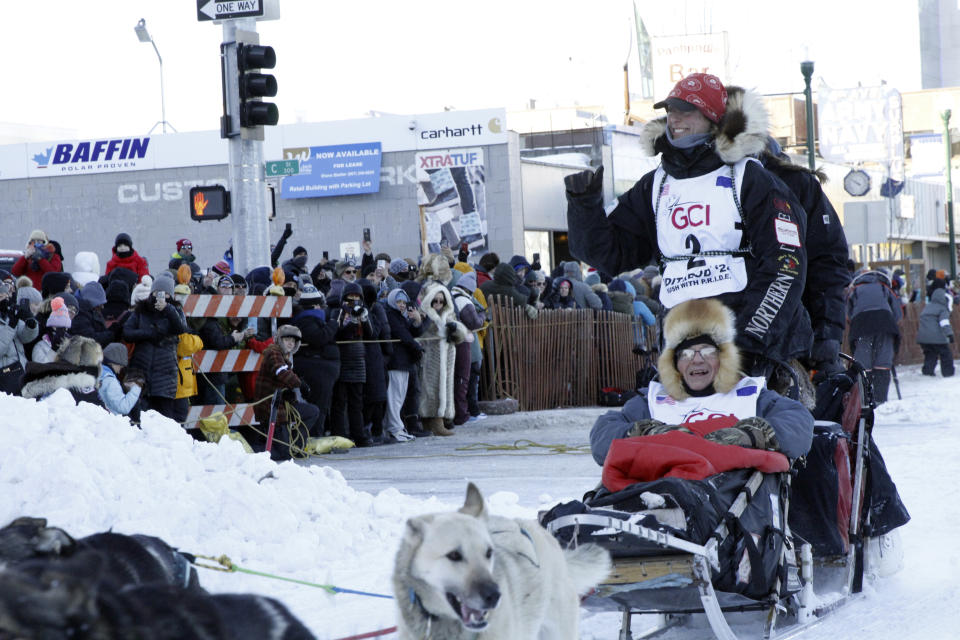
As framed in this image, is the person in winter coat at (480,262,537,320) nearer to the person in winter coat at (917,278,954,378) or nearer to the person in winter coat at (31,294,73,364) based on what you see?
the person in winter coat at (31,294,73,364)

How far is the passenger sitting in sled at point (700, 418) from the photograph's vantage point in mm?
4270

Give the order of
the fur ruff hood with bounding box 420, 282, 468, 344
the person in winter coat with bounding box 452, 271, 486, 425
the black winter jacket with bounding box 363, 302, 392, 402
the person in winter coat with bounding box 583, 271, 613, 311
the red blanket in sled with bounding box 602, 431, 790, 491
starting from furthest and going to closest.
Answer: the person in winter coat with bounding box 583, 271, 613, 311
the person in winter coat with bounding box 452, 271, 486, 425
the fur ruff hood with bounding box 420, 282, 468, 344
the black winter jacket with bounding box 363, 302, 392, 402
the red blanket in sled with bounding box 602, 431, 790, 491

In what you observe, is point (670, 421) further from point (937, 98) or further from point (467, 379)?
point (937, 98)

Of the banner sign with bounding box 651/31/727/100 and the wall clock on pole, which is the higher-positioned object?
the banner sign with bounding box 651/31/727/100

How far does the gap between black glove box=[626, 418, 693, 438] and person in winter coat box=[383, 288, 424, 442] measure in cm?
747

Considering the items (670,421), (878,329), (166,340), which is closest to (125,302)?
(166,340)

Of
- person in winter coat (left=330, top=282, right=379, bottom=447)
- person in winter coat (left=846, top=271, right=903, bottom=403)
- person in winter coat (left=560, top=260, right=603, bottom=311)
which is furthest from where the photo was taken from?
person in winter coat (left=560, top=260, right=603, bottom=311)

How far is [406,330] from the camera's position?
12.0m

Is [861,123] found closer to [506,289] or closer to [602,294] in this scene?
[602,294]

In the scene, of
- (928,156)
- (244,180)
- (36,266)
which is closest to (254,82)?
(244,180)

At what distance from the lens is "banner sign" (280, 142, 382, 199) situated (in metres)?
27.8

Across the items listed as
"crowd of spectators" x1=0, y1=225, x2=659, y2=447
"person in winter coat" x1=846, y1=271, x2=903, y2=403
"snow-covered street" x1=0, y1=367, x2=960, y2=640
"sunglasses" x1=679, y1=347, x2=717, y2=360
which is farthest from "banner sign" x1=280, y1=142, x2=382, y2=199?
"sunglasses" x1=679, y1=347, x2=717, y2=360

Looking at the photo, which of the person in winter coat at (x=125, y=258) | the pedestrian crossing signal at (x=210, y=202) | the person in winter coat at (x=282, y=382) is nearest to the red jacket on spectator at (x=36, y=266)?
the person in winter coat at (x=125, y=258)

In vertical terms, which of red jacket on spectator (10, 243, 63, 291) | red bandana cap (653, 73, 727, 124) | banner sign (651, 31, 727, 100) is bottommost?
red jacket on spectator (10, 243, 63, 291)
